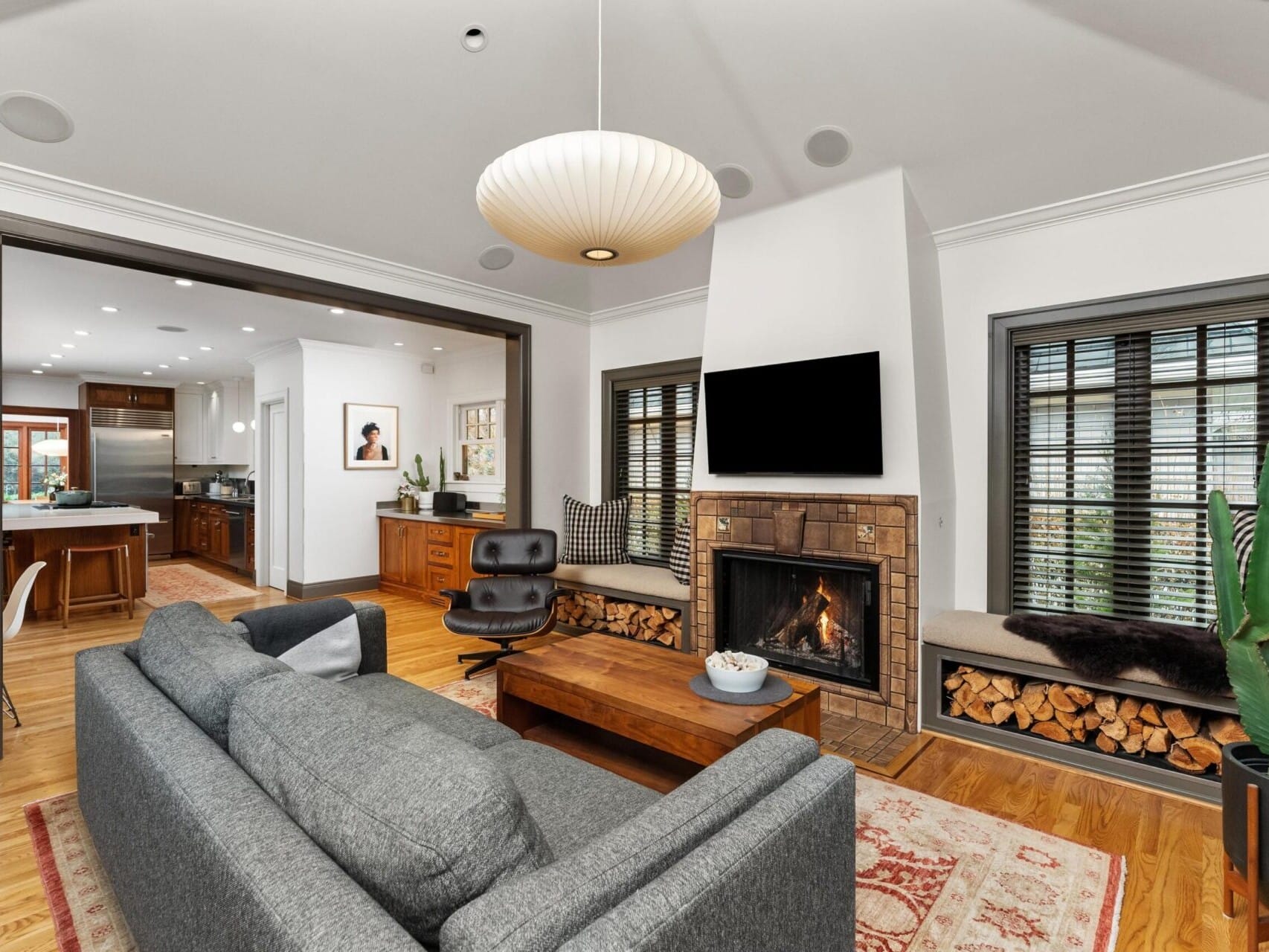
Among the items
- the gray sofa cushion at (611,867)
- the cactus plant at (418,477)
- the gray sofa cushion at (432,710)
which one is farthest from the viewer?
the cactus plant at (418,477)

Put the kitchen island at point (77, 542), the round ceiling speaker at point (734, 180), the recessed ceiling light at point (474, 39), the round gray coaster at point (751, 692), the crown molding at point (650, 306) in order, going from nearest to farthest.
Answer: the round gray coaster at point (751, 692)
the recessed ceiling light at point (474, 39)
the round ceiling speaker at point (734, 180)
the crown molding at point (650, 306)
the kitchen island at point (77, 542)

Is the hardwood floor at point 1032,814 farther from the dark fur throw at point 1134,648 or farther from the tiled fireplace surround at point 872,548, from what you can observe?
the dark fur throw at point 1134,648

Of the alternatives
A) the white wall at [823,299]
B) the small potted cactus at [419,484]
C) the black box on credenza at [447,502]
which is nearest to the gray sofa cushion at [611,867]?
the white wall at [823,299]

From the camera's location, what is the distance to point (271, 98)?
278 centimetres

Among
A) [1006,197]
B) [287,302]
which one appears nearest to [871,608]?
[1006,197]

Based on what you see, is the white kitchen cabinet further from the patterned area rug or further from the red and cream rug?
the red and cream rug

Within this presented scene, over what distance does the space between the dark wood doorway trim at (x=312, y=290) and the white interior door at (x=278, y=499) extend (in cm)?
312

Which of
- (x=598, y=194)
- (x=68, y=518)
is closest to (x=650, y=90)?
(x=598, y=194)

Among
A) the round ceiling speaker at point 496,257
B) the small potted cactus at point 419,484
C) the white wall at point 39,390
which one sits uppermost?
the round ceiling speaker at point 496,257

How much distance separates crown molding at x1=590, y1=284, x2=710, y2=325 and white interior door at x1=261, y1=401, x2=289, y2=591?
11.9 feet

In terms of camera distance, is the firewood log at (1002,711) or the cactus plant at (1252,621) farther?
the firewood log at (1002,711)

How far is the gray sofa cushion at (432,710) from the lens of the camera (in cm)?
215

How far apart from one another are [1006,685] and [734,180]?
2777 millimetres

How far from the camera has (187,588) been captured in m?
6.94
